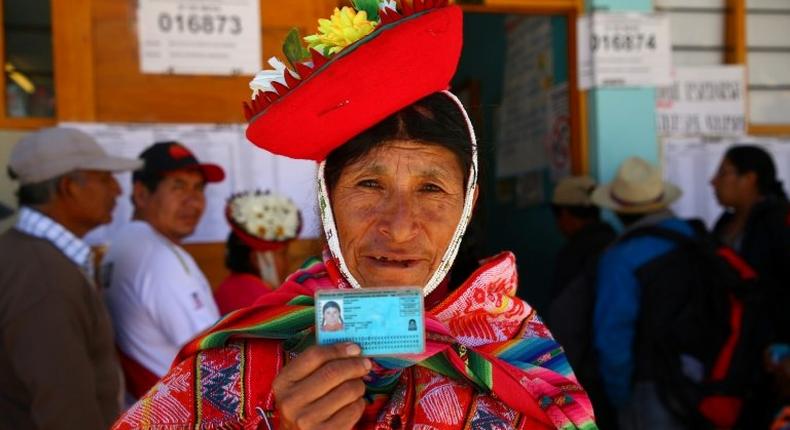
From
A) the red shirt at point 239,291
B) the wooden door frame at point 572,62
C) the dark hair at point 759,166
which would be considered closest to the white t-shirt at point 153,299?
the red shirt at point 239,291

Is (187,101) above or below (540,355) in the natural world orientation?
above

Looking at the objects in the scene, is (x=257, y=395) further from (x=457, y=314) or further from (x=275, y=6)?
(x=275, y=6)

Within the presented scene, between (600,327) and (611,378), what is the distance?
26 centimetres

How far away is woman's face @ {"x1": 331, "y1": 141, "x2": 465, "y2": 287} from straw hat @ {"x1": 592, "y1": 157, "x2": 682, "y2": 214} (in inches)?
127

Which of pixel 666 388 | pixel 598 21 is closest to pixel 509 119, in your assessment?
pixel 598 21

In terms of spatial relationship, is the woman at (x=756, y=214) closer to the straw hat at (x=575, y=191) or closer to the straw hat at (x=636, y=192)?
the straw hat at (x=636, y=192)

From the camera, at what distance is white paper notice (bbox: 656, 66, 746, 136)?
573cm

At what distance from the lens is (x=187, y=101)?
466cm

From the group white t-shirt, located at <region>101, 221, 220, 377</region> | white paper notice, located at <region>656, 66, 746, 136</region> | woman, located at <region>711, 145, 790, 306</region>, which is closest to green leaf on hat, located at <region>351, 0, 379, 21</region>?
white t-shirt, located at <region>101, 221, 220, 377</region>

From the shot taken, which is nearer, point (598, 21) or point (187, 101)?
point (187, 101)

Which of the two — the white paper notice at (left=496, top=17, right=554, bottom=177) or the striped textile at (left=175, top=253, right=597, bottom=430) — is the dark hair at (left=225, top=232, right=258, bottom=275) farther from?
the striped textile at (left=175, top=253, right=597, bottom=430)

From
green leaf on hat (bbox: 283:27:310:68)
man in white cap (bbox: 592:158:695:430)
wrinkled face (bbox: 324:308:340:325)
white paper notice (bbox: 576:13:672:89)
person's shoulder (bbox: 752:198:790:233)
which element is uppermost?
white paper notice (bbox: 576:13:672:89)

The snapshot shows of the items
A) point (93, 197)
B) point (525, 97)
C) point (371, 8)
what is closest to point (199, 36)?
point (93, 197)

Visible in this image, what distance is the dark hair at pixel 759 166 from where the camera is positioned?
194 inches
